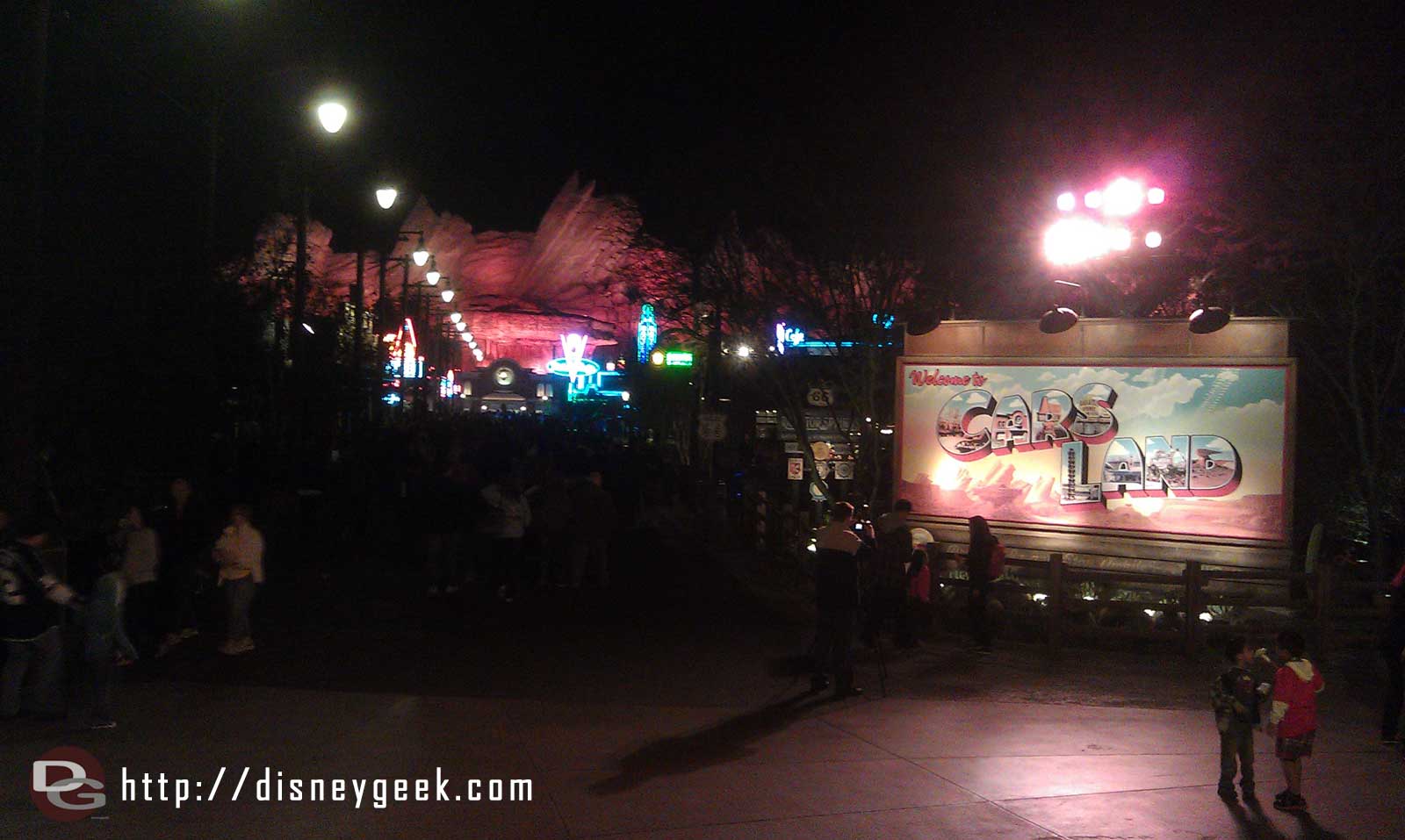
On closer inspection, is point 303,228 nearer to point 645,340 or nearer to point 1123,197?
point 1123,197

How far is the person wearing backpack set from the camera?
12609 mm

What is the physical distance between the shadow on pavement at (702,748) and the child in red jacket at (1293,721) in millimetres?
3216

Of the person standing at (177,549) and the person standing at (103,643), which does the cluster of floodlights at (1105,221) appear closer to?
the person standing at (177,549)

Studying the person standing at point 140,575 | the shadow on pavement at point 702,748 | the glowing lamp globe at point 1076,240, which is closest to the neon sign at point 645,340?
the glowing lamp globe at point 1076,240

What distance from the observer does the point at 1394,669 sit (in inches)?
347

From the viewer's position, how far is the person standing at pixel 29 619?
26.8ft

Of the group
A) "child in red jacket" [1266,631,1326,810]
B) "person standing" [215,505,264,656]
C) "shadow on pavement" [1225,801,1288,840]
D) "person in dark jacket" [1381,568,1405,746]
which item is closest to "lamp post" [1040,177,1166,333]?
"person in dark jacket" [1381,568,1405,746]

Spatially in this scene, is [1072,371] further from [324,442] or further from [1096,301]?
[324,442]

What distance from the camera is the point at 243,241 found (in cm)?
1891

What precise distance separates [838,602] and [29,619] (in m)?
5.89

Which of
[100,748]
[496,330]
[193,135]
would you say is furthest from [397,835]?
[496,330]

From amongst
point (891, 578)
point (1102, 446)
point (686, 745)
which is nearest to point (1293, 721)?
point (686, 745)

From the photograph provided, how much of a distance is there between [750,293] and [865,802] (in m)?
14.5
